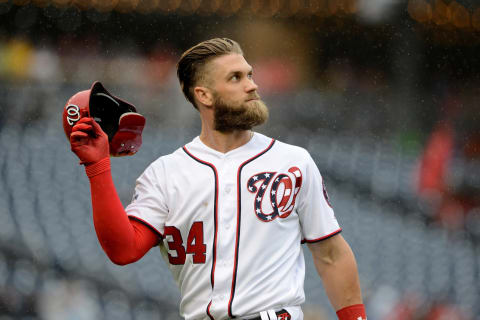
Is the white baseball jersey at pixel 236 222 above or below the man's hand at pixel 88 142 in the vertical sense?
below

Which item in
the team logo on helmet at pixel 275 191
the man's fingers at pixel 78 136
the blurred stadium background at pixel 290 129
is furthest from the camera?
the blurred stadium background at pixel 290 129

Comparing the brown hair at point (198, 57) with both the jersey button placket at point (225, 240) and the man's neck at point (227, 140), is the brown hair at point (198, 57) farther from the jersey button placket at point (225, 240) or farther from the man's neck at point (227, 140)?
the jersey button placket at point (225, 240)

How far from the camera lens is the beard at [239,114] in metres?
1.27

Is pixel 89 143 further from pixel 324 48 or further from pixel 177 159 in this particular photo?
pixel 324 48

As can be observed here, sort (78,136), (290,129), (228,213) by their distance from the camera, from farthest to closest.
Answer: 1. (290,129)
2. (228,213)
3. (78,136)

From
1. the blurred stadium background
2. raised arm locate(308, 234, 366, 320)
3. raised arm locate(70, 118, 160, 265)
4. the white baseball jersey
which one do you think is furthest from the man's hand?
the blurred stadium background

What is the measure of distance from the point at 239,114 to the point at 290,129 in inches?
118

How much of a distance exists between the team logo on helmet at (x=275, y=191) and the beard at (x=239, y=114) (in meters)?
0.11

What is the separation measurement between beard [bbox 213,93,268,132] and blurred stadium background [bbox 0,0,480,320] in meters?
2.23

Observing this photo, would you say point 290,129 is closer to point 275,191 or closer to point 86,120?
point 275,191

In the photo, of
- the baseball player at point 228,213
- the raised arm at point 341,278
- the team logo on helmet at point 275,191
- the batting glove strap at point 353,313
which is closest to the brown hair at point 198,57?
the baseball player at point 228,213

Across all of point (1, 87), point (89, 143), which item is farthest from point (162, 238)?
point (1, 87)

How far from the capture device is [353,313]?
128 cm

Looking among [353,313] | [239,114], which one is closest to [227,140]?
[239,114]
